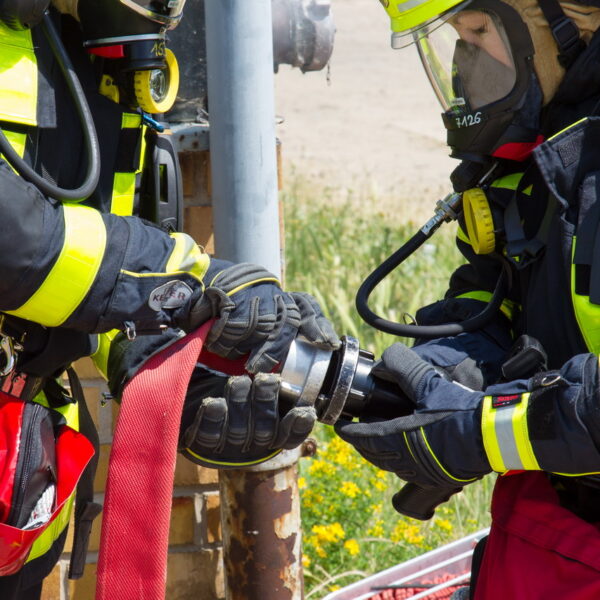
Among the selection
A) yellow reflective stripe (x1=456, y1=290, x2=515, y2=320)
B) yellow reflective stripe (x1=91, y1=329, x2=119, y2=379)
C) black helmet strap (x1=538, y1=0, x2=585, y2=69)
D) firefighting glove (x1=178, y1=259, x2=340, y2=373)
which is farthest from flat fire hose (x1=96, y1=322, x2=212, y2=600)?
black helmet strap (x1=538, y1=0, x2=585, y2=69)

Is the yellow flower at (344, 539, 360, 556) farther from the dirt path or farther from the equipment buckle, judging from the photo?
the dirt path

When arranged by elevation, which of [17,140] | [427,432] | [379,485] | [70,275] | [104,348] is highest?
[17,140]

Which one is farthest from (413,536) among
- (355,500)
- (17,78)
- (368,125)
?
(368,125)

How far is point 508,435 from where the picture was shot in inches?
77.7

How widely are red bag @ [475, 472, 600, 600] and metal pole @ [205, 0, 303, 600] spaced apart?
2.14 feet

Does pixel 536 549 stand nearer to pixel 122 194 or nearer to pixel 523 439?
pixel 523 439

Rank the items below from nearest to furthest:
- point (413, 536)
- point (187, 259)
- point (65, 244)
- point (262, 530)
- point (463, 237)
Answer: point (65, 244) < point (187, 259) < point (463, 237) < point (262, 530) < point (413, 536)

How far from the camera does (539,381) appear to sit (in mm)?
1934

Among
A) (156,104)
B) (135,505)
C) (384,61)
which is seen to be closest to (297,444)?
(135,505)

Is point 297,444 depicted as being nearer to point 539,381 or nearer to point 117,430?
point 117,430

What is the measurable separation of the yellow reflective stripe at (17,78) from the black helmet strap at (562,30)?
1.11 metres

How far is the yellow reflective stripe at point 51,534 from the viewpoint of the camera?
7.20ft

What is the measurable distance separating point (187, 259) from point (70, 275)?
0.29 metres

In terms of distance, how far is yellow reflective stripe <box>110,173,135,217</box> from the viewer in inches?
87.7
